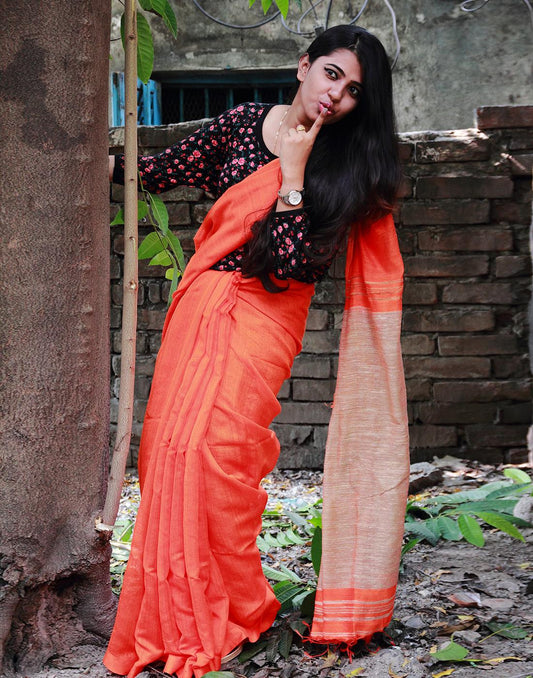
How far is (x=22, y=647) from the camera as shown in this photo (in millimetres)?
1790

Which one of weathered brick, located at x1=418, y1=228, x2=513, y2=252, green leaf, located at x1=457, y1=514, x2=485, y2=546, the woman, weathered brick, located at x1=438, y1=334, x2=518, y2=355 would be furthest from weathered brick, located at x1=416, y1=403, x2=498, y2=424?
the woman

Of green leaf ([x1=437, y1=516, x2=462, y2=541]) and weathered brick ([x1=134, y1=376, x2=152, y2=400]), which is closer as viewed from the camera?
green leaf ([x1=437, y1=516, x2=462, y2=541])

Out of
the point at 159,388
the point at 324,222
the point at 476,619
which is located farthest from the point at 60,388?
the point at 476,619

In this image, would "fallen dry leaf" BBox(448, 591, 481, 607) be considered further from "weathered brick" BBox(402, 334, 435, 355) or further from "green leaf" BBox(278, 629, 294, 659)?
"weathered brick" BBox(402, 334, 435, 355)

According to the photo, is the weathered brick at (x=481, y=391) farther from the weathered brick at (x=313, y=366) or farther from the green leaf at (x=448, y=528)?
the green leaf at (x=448, y=528)

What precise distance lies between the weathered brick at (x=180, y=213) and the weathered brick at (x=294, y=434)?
3.86 feet

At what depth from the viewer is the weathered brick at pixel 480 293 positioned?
12.6 feet

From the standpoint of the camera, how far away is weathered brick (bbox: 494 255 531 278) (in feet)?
12.6

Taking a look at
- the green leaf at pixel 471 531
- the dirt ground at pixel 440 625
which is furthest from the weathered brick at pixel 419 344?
the green leaf at pixel 471 531

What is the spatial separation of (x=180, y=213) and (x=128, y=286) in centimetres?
221

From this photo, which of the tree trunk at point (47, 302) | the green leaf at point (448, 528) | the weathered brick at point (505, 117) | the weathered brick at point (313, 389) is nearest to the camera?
the tree trunk at point (47, 302)

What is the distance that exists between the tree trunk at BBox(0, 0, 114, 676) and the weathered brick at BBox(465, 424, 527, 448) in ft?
8.29

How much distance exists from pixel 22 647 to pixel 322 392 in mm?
2371

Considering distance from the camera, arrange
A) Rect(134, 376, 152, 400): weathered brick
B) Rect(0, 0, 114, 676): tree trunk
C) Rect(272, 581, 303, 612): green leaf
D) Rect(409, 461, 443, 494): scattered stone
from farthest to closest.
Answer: Rect(134, 376, 152, 400): weathered brick, Rect(409, 461, 443, 494): scattered stone, Rect(272, 581, 303, 612): green leaf, Rect(0, 0, 114, 676): tree trunk
